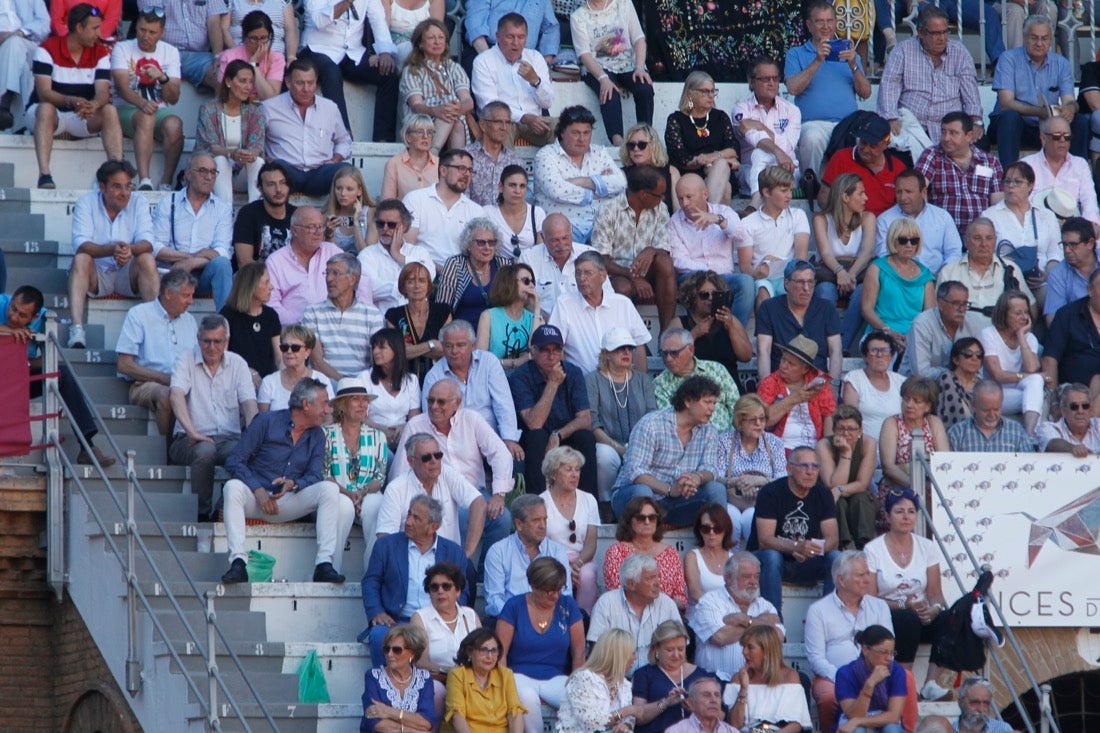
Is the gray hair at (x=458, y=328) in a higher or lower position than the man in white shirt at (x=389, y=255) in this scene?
lower

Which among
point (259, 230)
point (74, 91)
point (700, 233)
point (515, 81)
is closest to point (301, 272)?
point (259, 230)

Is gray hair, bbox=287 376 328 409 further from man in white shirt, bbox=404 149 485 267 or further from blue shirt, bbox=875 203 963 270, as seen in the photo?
blue shirt, bbox=875 203 963 270

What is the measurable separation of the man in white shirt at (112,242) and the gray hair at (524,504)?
3260 mm

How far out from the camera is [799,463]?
45.3 feet

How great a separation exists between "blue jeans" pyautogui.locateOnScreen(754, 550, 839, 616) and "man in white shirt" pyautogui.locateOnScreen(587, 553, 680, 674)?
675 mm

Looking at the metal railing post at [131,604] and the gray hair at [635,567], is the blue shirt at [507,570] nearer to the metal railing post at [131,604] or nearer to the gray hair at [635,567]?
the gray hair at [635,567]

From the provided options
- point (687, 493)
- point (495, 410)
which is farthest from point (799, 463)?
point (495, 410)

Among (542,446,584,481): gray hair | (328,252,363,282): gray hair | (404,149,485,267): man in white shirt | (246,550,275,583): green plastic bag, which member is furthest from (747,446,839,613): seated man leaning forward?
(404,149,485,267): man in white shirt

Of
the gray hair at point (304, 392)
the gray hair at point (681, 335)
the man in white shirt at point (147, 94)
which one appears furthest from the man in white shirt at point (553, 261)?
the man in white shirt at point (147, 94)

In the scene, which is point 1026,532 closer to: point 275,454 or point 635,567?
point 635,567

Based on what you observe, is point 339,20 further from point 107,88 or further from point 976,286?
point 976,286

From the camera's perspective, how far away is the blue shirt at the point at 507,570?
13.2 m

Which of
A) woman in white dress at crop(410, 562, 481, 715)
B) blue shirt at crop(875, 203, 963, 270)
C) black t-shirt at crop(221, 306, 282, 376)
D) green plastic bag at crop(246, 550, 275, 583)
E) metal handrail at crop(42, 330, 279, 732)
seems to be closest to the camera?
metal handrail at crop(42, 330, 279, 732)

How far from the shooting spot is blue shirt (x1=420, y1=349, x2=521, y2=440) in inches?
566
